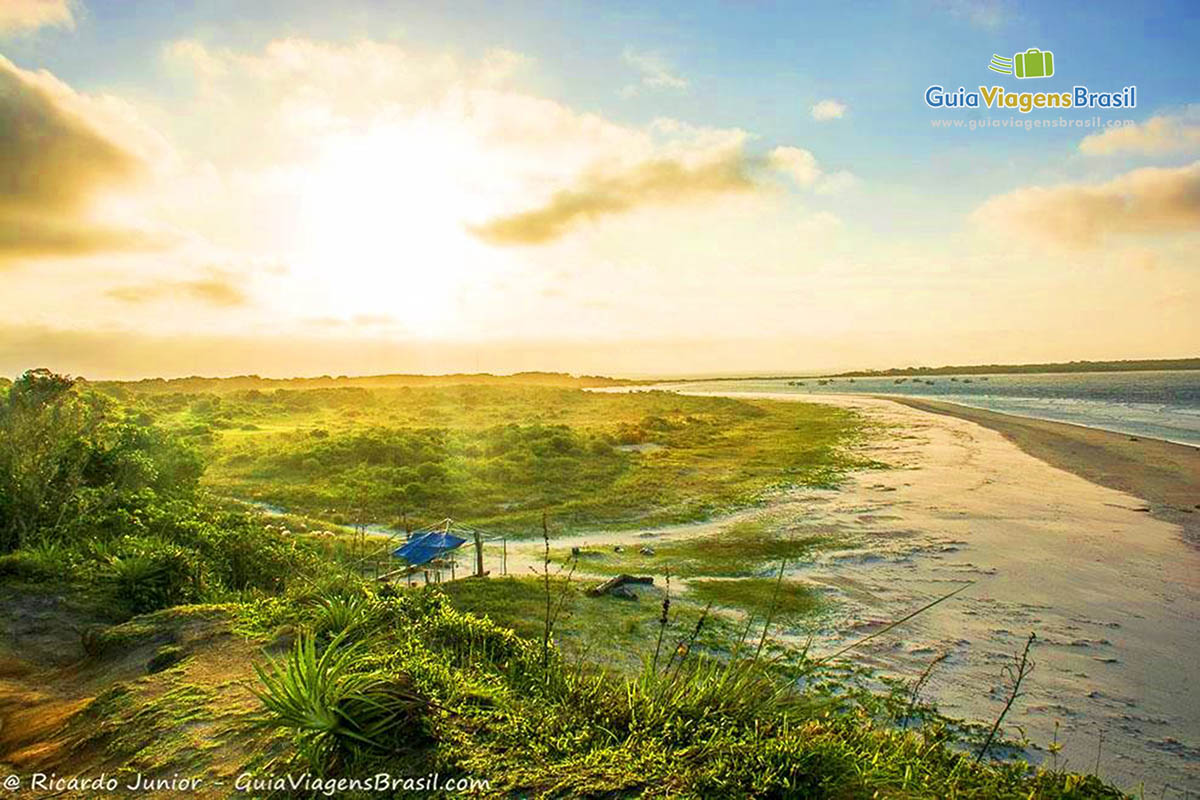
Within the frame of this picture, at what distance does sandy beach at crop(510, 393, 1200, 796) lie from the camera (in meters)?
9.31

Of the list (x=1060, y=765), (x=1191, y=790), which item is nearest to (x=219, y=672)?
(x=1060, y=765)

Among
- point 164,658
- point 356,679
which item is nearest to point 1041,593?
point 356,679

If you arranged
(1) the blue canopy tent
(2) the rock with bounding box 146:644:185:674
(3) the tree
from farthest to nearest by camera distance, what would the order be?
(1) the blue canopy tent, (3) the tree, (2) the rock with bounding box 146:644:185:674

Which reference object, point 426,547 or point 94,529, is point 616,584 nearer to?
point 426,547

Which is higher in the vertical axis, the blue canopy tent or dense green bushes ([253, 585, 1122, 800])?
dense green bushes ([253, 585, 1122, 800])

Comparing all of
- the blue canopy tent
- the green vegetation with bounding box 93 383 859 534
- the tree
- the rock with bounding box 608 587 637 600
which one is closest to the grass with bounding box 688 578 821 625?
the rock with bounding box 608 587 637 600

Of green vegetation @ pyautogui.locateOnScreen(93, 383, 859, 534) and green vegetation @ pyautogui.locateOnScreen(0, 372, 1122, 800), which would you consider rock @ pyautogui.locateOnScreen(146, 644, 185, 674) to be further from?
green vegetation @ pyautogui.locateOnScreen(93, 383, 859, 534)

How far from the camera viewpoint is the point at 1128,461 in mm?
32219

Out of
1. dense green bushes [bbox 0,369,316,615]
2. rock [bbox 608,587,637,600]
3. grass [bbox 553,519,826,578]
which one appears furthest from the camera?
grass [bbox 553,519,826,578]

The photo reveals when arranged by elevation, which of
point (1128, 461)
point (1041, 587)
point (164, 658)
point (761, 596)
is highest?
point (164, 658)

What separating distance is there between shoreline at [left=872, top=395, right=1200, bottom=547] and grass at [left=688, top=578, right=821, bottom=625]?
14.0 m

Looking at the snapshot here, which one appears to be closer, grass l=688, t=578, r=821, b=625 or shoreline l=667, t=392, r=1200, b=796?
shoreline l=667, t=392, r=1200, b=796

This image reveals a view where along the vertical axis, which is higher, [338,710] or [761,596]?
[338,710]

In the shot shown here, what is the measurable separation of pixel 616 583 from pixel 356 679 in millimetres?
11067
